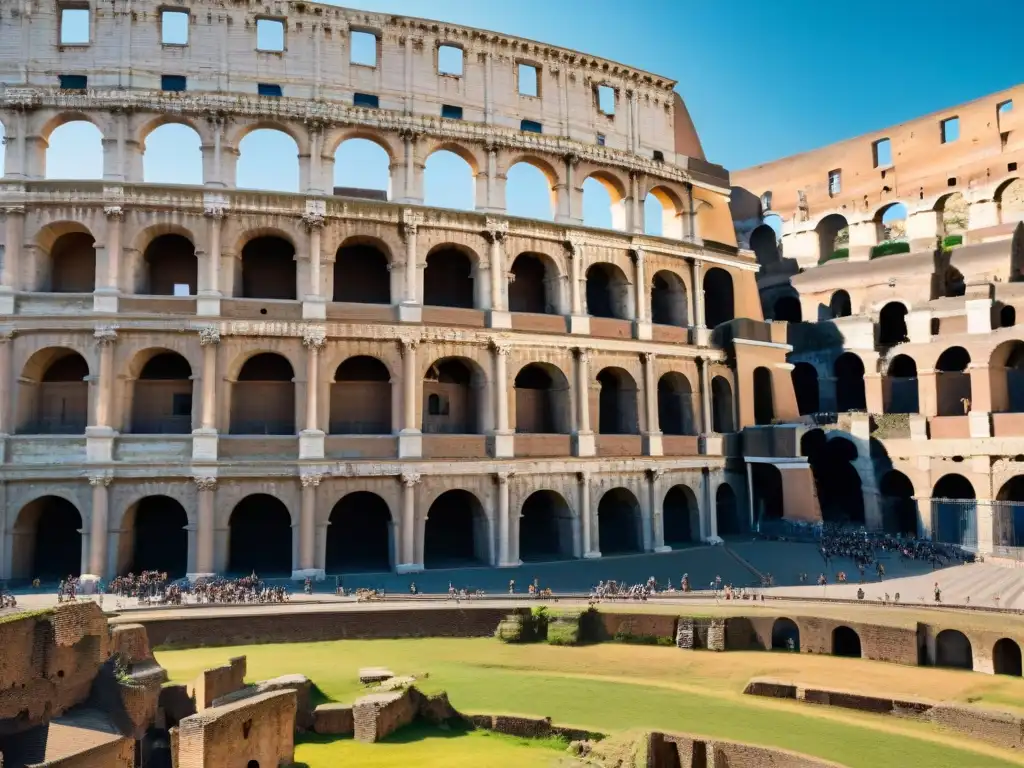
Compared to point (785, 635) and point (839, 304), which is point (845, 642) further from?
point (839, 304)

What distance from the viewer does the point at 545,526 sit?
30766mm

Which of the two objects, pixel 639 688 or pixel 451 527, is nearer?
pixel 639 688

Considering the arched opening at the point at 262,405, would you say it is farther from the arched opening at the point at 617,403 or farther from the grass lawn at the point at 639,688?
the arched opening at the point at 617,403

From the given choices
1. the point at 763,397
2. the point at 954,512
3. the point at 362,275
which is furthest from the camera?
the point at 763,397

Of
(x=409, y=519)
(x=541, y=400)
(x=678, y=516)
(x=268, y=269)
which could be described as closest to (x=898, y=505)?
(x=678, y=516)

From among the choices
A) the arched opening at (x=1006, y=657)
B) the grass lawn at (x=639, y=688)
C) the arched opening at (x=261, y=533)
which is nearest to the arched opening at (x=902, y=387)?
the arched opening at (x=1006, y=657)

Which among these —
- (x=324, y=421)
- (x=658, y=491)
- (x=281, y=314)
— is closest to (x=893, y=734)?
(x=658, y=491)

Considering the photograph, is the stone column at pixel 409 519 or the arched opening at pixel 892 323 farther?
the arched opening at pixel 892 323

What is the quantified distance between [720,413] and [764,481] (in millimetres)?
3737

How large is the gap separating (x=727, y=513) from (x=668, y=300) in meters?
9.54

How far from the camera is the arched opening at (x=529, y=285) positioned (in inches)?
1228

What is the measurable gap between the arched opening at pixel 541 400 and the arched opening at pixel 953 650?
1404 cm

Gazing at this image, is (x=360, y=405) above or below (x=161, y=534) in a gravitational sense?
above

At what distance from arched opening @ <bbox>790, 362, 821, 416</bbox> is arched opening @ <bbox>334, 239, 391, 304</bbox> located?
22.4 meters
